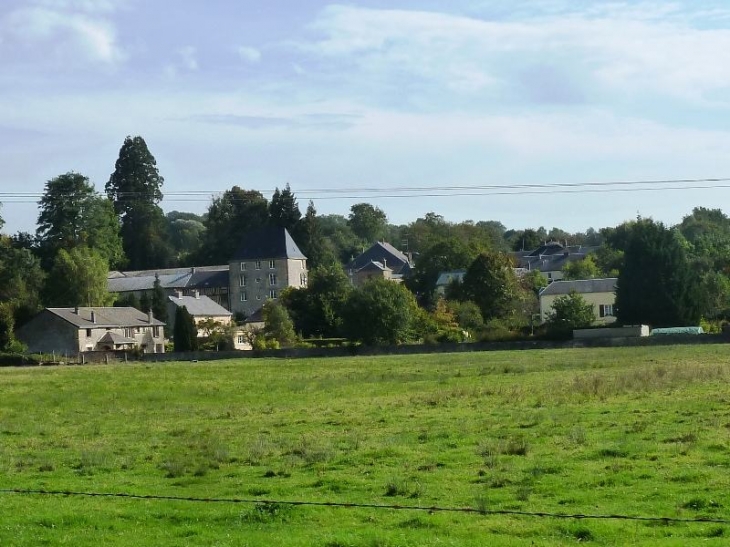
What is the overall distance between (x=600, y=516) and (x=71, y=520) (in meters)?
6.71

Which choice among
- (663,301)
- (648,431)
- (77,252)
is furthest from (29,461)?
(77,252)

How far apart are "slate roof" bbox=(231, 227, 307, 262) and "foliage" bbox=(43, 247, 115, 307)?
22.7 metres

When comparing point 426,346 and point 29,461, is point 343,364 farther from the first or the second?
point 29,461

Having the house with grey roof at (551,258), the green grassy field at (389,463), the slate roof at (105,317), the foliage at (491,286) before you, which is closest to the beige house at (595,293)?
the foliage at (491,286)

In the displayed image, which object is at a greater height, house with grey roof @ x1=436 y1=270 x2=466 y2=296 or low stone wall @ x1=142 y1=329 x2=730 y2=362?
house with grey roof @ x1=436 y1=270 x2=466 y2=296

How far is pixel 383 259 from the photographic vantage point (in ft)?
545

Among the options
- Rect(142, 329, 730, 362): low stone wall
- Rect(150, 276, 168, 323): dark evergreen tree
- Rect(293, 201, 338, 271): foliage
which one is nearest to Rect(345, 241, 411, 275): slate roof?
Rect(293, 201, 338, 271): foliage

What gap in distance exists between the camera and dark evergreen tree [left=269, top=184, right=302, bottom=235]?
138625 mm

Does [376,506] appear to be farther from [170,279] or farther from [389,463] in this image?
[170,279]

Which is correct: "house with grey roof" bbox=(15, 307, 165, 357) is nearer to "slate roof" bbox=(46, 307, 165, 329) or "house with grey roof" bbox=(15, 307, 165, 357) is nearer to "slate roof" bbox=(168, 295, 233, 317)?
"slate roof" bbox=(46, 307, 165, 329)

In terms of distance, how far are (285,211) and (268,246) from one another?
20.3ft

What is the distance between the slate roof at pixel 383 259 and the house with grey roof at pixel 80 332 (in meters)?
59.2

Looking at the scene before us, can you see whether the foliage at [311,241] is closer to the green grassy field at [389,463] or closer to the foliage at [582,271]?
the foliage at [582,271]

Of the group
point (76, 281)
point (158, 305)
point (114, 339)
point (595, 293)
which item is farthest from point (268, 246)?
point (595, 293)
